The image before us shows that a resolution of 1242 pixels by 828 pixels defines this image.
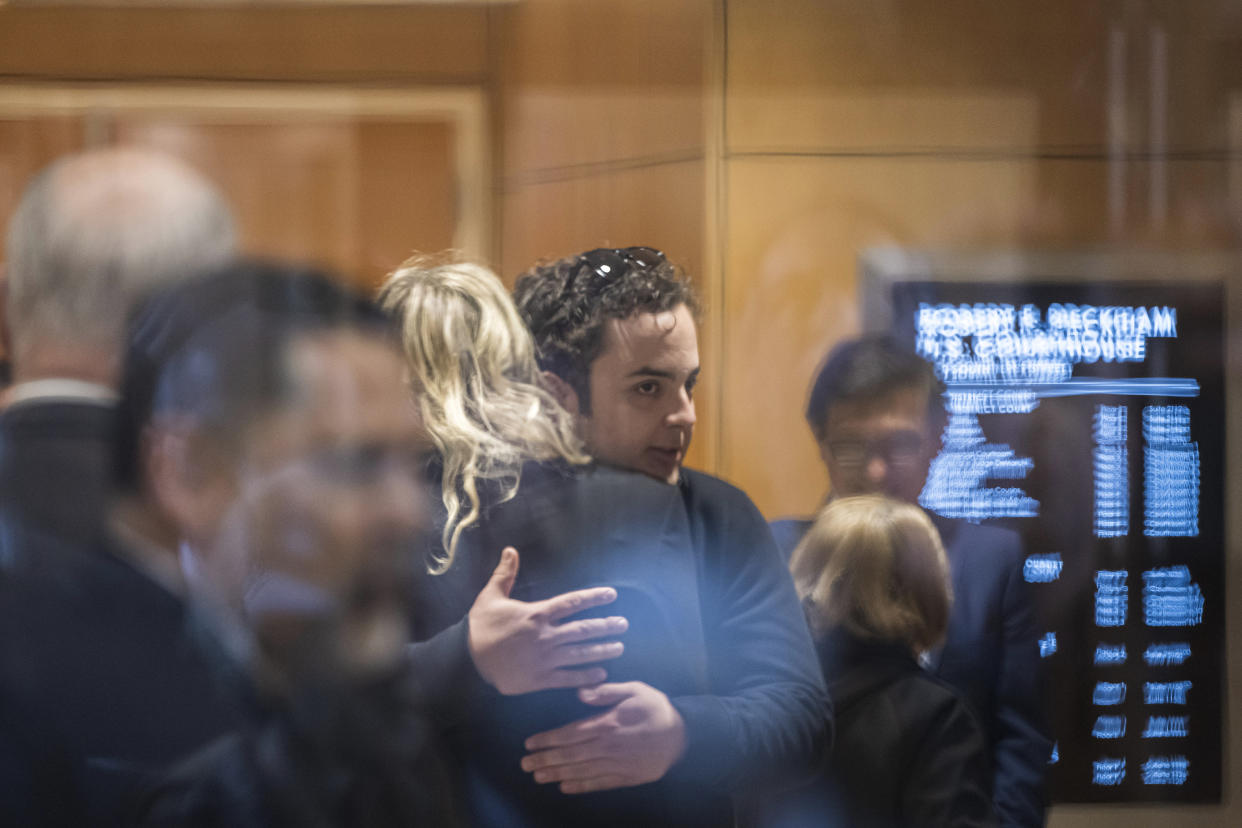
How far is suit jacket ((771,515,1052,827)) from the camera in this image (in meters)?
1.26

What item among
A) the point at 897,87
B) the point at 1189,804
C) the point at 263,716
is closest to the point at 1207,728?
the point at 1189,804

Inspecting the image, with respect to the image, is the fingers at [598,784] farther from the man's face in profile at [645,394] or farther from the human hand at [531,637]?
the man's face in profile at [645,394]

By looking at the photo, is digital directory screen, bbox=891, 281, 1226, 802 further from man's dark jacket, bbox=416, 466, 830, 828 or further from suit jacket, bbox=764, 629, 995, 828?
man's dark jacket, bbox=416, 466, 830, 828

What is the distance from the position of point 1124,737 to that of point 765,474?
23.6 inches

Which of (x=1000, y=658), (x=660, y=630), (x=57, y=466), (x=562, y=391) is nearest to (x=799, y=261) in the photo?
(x=562, y=391)

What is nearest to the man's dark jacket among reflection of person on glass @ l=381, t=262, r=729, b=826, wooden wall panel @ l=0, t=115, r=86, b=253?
reflection of person on glass @ l=381, t=262, r=729, b=826

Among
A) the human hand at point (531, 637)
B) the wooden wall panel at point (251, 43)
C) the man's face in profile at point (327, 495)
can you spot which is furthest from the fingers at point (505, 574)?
the wooden wall panel at point (251, 43)

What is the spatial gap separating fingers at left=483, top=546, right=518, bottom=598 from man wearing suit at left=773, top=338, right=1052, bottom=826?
0.30 metres

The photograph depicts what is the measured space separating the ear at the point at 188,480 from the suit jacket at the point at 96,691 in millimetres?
65

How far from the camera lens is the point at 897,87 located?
1227 mm

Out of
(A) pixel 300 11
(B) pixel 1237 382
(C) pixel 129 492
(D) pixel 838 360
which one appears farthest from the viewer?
(B) pixel 1237 382

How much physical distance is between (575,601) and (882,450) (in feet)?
1.32

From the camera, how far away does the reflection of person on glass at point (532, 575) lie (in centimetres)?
107

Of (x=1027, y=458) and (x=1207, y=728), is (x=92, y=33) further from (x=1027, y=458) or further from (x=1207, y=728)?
(x=1207, y=728)
